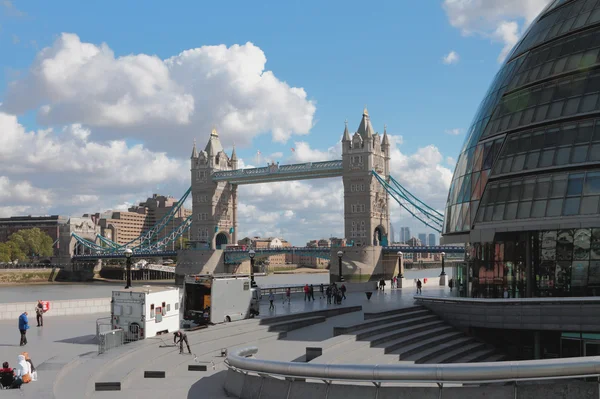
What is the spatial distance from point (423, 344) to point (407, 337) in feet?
1.93

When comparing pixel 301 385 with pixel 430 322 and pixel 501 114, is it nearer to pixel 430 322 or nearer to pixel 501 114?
pixel 430 322

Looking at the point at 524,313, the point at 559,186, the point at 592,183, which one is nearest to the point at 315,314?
the point at 524,313

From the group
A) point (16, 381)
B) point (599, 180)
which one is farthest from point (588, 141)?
point (16, 381)

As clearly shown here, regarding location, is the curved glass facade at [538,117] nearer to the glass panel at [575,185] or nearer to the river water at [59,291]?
the glass panel at [575,185]

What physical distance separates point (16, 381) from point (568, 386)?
11.6m

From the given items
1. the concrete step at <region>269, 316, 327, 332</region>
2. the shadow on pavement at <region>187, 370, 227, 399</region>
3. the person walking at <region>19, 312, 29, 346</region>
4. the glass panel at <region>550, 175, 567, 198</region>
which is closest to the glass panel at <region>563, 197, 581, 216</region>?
the glass panel at <region>550, 175, 567, 198</region>

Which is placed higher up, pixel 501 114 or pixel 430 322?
pixel 501 114

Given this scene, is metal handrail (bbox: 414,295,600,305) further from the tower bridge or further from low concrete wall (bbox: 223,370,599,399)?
the tower bridge

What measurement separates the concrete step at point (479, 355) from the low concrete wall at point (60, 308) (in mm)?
18854

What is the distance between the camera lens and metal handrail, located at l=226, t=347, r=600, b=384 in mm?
11383

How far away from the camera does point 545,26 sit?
98.5ft

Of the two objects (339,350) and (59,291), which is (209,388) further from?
(59,291)

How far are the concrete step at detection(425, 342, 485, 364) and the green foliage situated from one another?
528 feet

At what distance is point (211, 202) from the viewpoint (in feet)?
474
